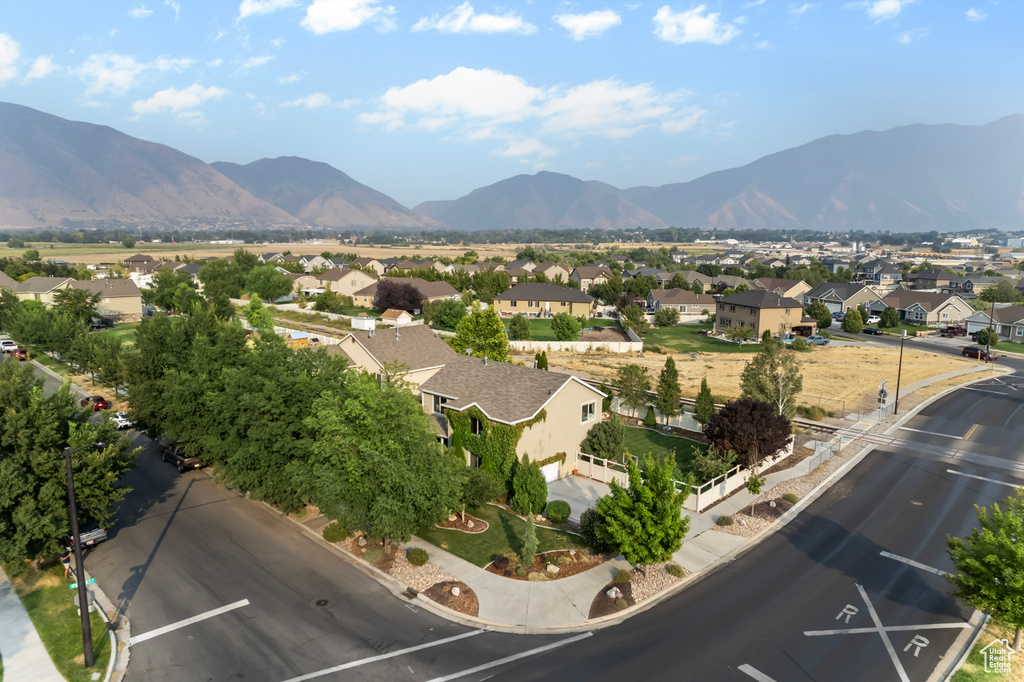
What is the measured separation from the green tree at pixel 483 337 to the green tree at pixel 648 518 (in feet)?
121

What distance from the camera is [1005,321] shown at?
89.4 m

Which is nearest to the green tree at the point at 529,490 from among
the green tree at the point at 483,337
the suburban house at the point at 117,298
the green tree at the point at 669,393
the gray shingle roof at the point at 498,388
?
the gray shingle roof at the point at 498,388

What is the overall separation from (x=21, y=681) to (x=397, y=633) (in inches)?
442

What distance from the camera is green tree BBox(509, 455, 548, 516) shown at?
1144 inches

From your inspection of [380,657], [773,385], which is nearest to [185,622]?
[380,657]

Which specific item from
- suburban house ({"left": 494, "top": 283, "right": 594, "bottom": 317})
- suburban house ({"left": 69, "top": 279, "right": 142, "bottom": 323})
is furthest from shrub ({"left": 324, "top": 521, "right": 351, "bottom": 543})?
suburban house ({"left": 69, "top": 279, "right": 142, "bottom": 323})

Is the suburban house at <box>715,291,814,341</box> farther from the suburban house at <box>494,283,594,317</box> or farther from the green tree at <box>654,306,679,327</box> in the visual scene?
the suburban house at <box>494,283,594,317</box>

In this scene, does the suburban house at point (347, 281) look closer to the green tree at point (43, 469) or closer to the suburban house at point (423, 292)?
the suburban house at point (423, 292)

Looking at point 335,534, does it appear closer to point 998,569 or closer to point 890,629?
point 890,629

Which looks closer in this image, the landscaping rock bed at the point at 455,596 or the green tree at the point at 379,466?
the landscaping rock bed at the point at 455,596

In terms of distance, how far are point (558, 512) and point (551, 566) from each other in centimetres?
448

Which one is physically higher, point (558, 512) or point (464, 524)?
point (558, 512)

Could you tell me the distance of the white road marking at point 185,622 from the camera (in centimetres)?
2008

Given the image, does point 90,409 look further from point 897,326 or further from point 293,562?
point 897,326
